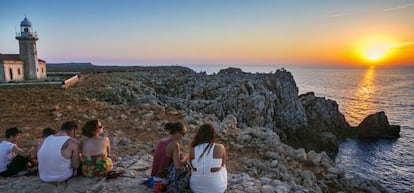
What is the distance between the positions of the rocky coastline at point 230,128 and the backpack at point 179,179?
86 cm

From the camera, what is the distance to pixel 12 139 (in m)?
7.11

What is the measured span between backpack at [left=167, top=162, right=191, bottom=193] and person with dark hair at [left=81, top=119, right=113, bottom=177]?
1611 mm

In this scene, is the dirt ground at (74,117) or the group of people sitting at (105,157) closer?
the group of people sitting at (105,157)

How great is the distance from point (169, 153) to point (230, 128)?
7.78m

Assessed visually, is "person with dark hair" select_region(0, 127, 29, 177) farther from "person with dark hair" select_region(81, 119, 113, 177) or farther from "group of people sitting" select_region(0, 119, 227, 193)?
"person with dark hair" select_region(81, 119, 113, 177)

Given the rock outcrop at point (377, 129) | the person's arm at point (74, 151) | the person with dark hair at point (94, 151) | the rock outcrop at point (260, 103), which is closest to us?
the person's arm at point (74, 151)

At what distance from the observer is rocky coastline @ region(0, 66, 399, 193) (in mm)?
7461

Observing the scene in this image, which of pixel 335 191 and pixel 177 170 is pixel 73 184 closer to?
pixel 177 170

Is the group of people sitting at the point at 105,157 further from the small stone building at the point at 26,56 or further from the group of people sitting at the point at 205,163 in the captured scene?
the small stone building at the point at 26,56

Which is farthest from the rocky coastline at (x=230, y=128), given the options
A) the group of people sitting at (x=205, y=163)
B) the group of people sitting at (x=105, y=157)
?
the group of people sitting at (x=205, y=163)

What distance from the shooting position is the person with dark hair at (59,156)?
6.01m

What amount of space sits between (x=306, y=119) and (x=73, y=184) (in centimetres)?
2915

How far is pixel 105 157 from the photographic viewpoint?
6473 mm

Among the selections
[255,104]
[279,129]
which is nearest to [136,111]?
[255,104]
